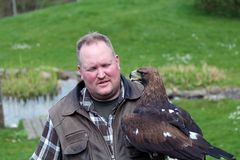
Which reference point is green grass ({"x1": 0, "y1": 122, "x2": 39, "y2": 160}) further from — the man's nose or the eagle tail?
the eagle tail

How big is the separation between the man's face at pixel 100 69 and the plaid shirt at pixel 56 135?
17 cm

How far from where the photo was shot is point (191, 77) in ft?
53.9

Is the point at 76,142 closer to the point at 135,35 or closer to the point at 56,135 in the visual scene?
the point at 56,135

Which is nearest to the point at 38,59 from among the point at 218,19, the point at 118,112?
the point at 218,19

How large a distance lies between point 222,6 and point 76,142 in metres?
Answer: 22.8

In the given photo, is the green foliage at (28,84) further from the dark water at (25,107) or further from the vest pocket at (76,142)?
the vest pocket at (76,142)

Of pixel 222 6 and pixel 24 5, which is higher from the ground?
pixel 222 6

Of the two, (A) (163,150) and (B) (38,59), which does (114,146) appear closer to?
(A) (163,150)

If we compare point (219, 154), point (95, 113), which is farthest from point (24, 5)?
point (219, 154)

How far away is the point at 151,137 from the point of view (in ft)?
15.4

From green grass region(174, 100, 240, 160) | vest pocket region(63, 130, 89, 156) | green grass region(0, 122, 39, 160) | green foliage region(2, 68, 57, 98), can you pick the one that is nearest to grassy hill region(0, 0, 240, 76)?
green foliage region(2, 68, 57, 98)

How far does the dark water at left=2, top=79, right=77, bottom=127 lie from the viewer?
14.7 metres

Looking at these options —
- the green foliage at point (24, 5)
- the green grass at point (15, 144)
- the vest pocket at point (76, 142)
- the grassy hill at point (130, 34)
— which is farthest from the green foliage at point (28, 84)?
the green foliage at point (24, 5)

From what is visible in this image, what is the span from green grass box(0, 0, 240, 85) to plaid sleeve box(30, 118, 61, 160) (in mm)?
12685
